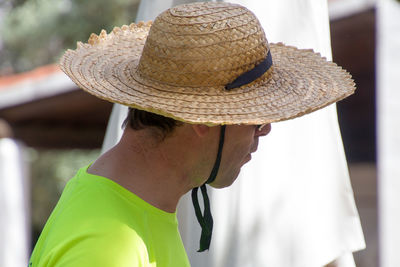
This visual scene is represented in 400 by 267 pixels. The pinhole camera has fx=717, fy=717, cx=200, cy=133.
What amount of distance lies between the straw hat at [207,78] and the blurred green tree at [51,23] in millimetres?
13255

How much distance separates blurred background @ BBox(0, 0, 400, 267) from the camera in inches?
222

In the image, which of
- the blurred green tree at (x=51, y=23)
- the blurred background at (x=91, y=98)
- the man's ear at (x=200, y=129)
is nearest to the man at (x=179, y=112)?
the man's ear at (x=200, y=129)

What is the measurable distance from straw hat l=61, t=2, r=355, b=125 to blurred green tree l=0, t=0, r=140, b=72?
43.5ft

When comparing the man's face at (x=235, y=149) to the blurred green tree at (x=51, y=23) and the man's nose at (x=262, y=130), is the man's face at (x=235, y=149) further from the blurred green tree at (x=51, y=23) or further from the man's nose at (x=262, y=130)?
the blurred green tree at (x=51, y=23)

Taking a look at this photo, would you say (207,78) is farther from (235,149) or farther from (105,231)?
(105,231)

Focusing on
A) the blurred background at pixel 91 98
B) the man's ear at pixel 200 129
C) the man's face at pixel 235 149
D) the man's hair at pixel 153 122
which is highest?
the man's hair at pixel 153 122

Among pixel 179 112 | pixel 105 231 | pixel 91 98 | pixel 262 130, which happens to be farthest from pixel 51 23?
pixel 105 231

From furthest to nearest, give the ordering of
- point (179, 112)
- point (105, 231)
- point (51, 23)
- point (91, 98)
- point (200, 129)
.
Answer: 1. point (51, 23)
2. point (91, 98)
3. point (200, 129)
4. point (179, 112)
5. point (105, 231)

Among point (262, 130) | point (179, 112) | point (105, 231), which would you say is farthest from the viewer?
point (262, 130)

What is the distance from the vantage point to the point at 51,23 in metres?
15.4

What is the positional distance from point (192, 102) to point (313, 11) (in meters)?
0.82

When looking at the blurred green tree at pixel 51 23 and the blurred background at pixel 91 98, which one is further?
the blurred green tree at pixel 51 23

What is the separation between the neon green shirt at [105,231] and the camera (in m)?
1.38

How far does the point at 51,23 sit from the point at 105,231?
572 inches
